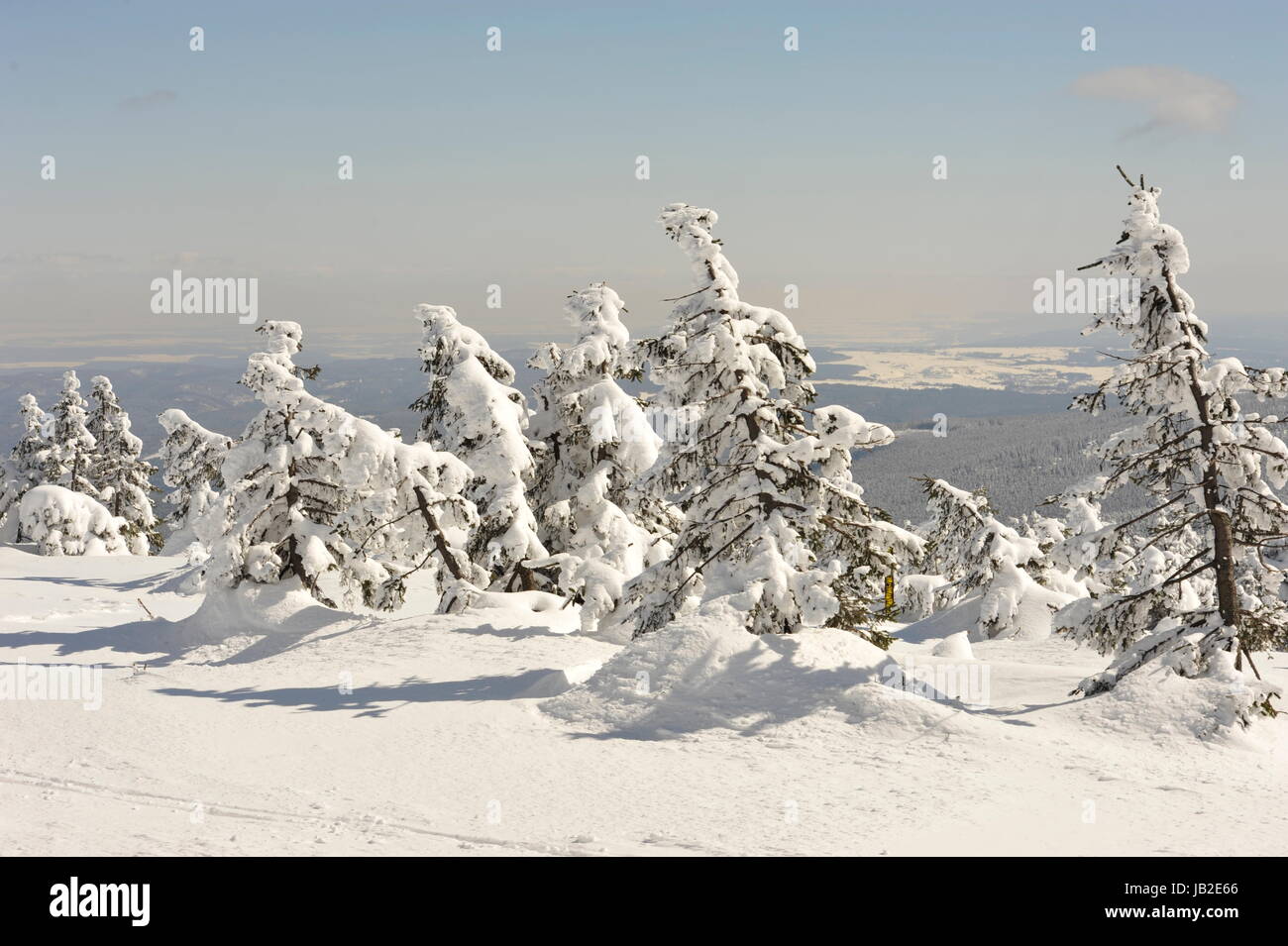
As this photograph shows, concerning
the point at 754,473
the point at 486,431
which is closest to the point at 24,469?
the point at 486,431

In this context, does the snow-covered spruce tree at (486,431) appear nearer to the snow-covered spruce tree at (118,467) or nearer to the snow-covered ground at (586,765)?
the snow-covered ground at (586,765)

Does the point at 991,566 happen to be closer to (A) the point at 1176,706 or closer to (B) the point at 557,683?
(A) the point at 1176,706

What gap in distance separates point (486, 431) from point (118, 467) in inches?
1602

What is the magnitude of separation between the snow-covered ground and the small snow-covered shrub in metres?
→ 30.0

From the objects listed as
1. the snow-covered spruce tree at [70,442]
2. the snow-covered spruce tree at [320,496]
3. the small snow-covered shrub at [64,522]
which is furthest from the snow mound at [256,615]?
the snow-covered spruce tree at [70,442]

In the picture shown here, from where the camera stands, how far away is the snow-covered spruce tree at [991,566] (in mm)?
31641

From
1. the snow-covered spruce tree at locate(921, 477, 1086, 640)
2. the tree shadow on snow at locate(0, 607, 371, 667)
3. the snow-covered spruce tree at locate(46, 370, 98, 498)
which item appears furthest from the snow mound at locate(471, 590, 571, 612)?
the snow-covered spruce tree at locate(46, 370, 98, 498)

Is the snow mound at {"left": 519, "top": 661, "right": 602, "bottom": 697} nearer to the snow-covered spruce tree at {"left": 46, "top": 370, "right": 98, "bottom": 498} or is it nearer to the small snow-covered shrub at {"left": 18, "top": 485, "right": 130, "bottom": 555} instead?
the small snow-covered shrub at {"left": 18, "top": 485, "right": 130, "bottom": 555}

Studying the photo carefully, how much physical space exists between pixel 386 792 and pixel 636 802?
3394mm

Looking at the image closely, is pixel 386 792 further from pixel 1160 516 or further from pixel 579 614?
pixel 1160 516

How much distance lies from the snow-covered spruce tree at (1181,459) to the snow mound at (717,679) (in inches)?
168

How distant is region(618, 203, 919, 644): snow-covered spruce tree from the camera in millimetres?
17109

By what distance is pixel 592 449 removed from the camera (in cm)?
2492

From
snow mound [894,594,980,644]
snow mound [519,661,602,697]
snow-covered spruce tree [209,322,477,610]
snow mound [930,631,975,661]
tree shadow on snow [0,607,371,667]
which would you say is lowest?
snow mound [894,594,980,644]
